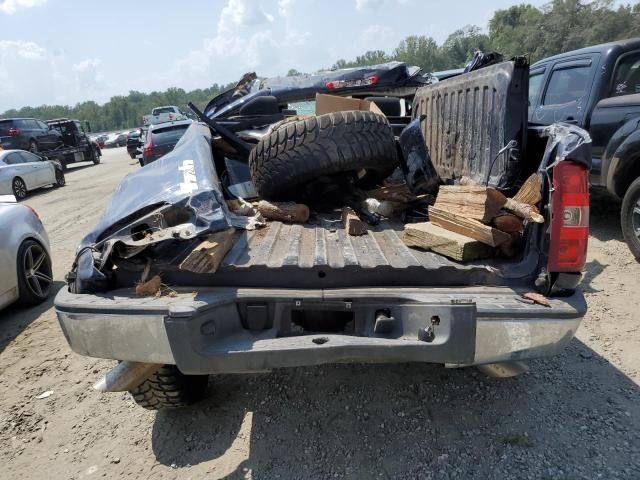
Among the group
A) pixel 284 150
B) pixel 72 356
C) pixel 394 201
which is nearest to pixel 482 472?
pixel 394 201

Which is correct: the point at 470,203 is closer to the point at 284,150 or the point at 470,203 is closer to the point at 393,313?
the point at 393,313

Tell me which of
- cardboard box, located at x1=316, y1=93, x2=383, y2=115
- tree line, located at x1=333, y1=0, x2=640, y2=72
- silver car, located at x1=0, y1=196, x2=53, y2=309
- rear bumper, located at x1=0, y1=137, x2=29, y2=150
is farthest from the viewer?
tree line, located at x1=333, y1=0, x2=640, y2=72

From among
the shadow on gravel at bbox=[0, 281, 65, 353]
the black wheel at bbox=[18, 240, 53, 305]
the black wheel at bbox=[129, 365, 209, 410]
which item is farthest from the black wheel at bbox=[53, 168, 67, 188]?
the black wheel at bbox=[129, 365, 209, 410]

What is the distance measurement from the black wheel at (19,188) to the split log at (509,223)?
13.6m

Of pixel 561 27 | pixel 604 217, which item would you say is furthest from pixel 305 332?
pixel 561 27

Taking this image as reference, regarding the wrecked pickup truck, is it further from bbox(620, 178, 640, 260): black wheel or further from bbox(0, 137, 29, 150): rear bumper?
bbox(0, 137, 29, 150): rear bumper

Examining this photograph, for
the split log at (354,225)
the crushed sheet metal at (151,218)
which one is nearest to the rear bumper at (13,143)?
the crushed sheet metal at (151,218)

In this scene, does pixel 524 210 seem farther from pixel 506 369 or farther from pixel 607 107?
pixel 607 107

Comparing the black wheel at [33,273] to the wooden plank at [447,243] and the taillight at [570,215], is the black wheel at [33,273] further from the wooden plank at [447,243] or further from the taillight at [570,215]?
the taillight at [570,215]

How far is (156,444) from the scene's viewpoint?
2535mm

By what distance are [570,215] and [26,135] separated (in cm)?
2152

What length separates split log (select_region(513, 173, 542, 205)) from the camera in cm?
221

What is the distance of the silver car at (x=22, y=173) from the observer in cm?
1205

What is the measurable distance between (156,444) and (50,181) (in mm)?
14062
